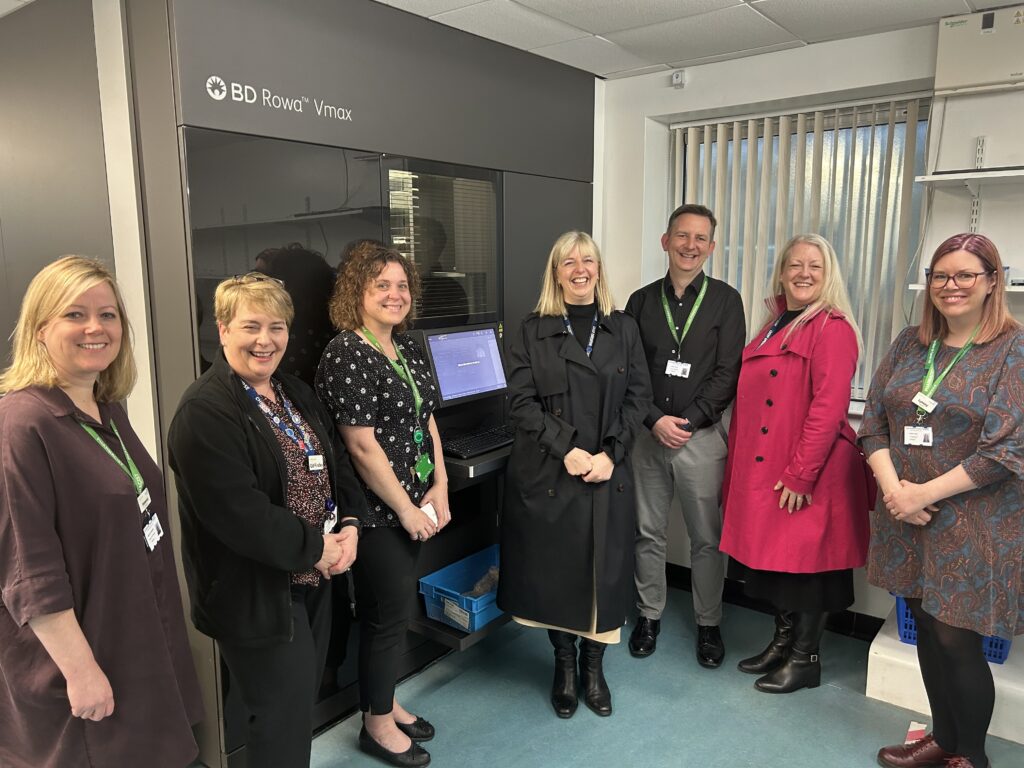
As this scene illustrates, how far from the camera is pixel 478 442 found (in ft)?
8.98

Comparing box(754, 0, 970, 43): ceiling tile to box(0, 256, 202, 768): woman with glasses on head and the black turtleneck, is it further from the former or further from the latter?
box(0, 256, 202, 768): woman with glasses on head

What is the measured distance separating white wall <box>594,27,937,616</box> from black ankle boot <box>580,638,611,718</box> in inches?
44.4

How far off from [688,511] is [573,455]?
85 cm

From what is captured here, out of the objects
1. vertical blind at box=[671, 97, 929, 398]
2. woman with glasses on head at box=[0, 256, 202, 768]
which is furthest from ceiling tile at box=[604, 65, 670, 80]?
woman with glasses on head at box=[0, 256, 202, 768]

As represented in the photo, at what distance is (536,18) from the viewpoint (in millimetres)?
2660

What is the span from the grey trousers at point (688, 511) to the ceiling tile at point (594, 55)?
5.21ft

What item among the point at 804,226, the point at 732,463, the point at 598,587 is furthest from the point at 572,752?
the point at 804,226

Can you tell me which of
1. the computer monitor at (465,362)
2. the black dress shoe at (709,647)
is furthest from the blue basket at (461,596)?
the black dress shoe at (709,647)

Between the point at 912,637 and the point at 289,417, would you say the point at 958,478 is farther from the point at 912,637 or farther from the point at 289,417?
the point at 289,417

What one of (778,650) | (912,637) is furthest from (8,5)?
(912,637)

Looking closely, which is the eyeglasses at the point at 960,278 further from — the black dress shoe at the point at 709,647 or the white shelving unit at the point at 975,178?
the black dress shoe at the point at 709,647

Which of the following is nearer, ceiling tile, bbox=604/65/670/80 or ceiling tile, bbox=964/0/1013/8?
ceiling tile, bbox=964/0/1013/8

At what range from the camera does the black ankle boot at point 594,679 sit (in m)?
2.62

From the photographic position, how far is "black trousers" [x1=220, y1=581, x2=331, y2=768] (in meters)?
1.73
